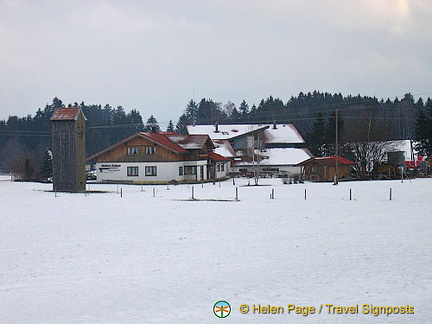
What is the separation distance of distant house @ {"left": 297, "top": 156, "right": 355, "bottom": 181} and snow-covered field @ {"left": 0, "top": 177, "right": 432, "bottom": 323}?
28.4m

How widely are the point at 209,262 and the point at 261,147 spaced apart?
62.4m

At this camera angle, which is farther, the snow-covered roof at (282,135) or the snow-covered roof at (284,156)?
the snow-covered roof at (282,135)

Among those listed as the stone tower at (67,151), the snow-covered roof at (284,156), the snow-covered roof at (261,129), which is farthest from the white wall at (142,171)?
the snow-covered roof at (261,129)

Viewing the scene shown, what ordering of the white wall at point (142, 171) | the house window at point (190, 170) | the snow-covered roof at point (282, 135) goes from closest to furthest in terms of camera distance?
the white wall at point (142, 171)
the house window at point (190, 170)
the snow-covered roof at point (282, 135)

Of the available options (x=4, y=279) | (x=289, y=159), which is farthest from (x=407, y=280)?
(x=289, y=159)

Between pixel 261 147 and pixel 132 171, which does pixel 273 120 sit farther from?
pixel 132 171

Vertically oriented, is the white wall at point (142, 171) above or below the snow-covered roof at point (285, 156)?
below

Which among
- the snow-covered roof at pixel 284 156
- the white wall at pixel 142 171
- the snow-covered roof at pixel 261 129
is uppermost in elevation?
the snow-covered roof at pixel 261 129

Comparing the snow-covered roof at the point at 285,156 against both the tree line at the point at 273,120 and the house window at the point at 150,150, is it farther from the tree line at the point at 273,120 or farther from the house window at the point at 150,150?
the house window at the point at 150,150

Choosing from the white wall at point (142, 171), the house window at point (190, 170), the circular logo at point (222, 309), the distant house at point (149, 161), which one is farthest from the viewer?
the house window at point (190, 170)

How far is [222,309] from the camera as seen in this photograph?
12633 mm

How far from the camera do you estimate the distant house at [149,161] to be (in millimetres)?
61562

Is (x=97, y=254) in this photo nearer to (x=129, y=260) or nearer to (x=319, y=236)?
(x=129, y=260)

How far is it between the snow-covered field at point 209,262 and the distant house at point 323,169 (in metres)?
28.4
